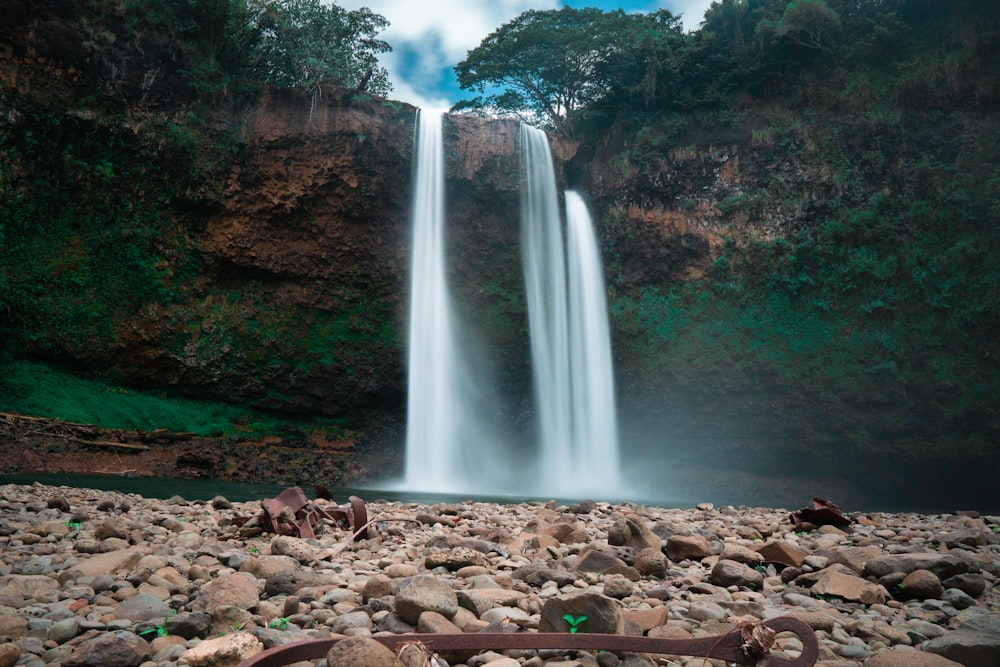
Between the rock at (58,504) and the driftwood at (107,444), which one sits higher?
the driftwood at (107,444)

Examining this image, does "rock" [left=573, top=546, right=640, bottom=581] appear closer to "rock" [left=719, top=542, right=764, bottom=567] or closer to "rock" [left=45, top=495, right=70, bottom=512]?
"rock" [left=719, top=542, right=764, bottom=567]

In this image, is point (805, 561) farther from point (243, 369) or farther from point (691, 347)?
point (243, 369)

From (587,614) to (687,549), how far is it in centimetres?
203

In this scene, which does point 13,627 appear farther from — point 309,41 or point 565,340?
point 309,41

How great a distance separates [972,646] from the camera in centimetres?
200

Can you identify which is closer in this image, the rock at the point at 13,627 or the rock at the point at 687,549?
the rock at the point at 13,627

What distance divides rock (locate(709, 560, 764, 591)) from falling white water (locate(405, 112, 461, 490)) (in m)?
14.3

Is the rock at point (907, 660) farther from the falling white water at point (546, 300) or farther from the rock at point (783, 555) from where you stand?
the falling white water at point (546, 300)

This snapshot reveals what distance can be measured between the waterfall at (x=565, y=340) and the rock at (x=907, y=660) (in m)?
15.4

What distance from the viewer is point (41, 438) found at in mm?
14570

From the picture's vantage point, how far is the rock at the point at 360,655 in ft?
5.39

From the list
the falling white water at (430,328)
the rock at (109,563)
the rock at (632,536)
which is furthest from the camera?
the falling white water at (430,328)

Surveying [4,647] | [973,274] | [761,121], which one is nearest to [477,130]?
[761,121]

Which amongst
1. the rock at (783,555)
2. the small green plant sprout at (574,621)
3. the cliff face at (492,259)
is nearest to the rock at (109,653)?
the small green plant sprout at (574,621)
